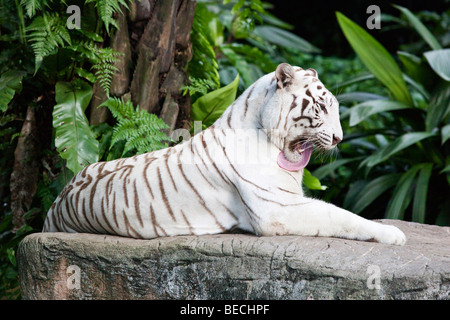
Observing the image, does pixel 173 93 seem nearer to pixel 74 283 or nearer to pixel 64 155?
pixel 64 155

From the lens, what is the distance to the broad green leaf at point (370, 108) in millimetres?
5070

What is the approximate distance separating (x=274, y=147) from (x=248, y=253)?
1.97 ft

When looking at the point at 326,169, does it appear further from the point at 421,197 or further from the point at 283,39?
the point at 283,39

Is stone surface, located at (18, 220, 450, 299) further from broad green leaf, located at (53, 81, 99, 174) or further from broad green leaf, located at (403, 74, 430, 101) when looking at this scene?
broad green leaf, located at (403, 74, 430, 101)

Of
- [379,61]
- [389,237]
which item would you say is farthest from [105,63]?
[379,61]

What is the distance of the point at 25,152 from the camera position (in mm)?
3832

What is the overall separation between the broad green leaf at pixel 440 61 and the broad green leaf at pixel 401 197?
3.10 feet

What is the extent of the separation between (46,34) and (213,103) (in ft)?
4.07

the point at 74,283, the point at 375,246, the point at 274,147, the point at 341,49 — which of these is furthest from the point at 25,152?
the point at 341,49

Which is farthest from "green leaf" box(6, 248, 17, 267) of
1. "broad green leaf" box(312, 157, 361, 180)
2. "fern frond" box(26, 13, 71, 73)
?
"broad green leaf" box(312, 157, 361, 180)

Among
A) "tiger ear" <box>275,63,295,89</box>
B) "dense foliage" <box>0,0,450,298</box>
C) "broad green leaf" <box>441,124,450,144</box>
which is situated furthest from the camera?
"broad green leaf" <box>441,124,450,144</box>

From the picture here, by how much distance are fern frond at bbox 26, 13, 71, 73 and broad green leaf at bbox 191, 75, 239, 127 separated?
3.35ft

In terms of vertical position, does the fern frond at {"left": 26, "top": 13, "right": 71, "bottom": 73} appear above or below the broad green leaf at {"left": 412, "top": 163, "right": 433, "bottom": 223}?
above

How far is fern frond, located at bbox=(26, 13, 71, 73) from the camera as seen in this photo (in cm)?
337
